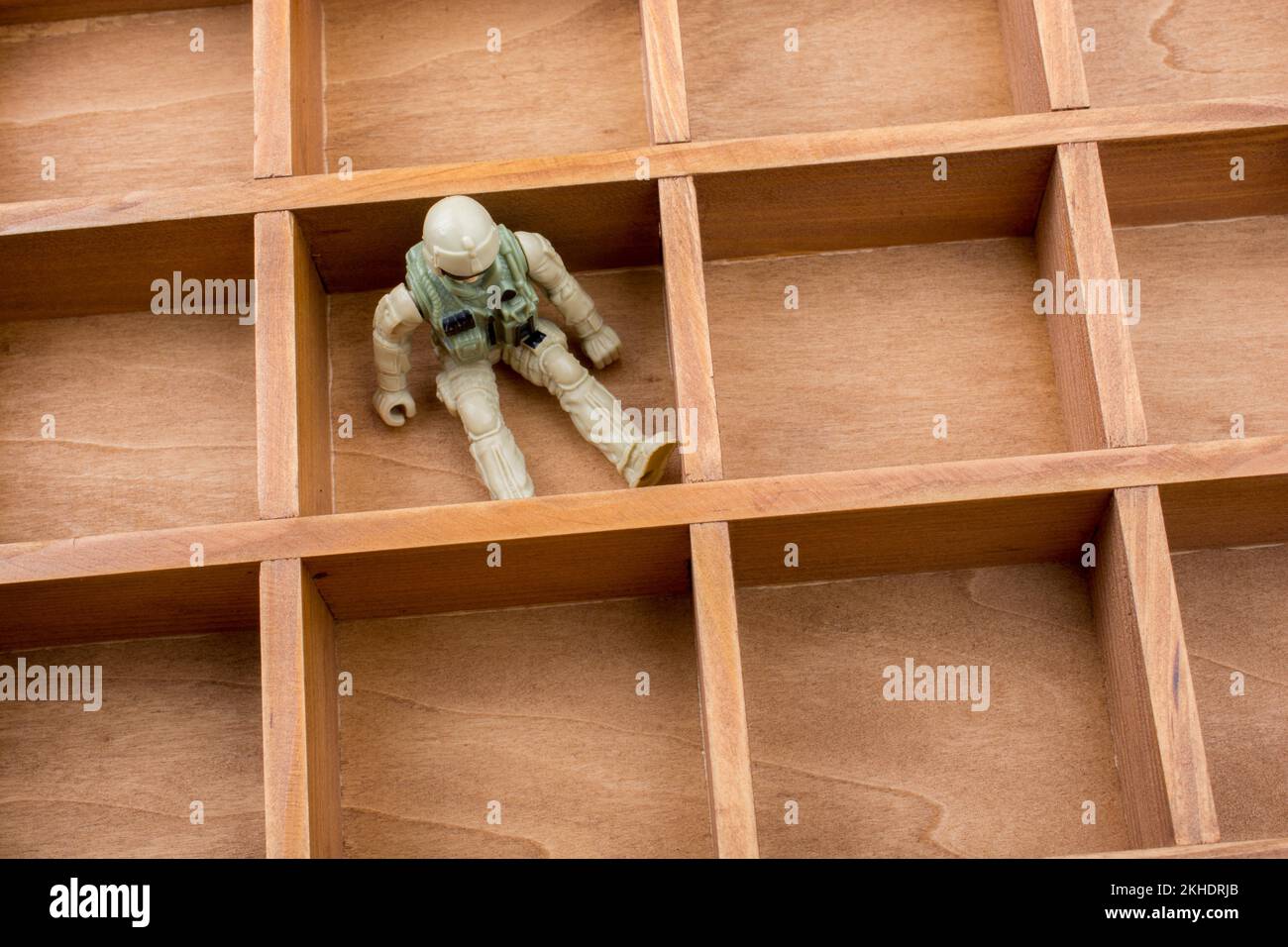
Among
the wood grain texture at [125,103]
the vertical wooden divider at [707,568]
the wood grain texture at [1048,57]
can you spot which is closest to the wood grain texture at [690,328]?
the vertical wooden divider at [707,568]

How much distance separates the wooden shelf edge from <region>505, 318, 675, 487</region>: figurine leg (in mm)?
153

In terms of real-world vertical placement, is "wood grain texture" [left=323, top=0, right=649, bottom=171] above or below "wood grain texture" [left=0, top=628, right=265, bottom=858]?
above

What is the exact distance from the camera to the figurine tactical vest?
1391 mm

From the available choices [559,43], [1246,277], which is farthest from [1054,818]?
[559,43]

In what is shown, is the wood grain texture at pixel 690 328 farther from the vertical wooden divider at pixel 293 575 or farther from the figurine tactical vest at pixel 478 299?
the vertical wooden divider at pixel 293 575

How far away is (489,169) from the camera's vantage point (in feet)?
4.64

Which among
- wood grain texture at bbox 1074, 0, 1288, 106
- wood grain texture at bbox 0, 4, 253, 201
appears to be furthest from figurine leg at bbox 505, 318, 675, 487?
wood grain texture at bbox 1074, 0, 1288, 106

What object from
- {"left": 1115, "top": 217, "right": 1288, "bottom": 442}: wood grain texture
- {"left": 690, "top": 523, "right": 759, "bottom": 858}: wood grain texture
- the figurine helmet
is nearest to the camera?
{"left": 690, "top": 523, "right": 759, "bottom": 858}: wood grain texture

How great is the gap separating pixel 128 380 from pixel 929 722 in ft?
2.79

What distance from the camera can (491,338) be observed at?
1.43 m

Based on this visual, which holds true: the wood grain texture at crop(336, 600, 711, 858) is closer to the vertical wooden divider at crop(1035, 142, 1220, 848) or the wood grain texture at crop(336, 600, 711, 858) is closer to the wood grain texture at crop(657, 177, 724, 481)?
the wood grain texture at crop(657, 177, 724, 481)

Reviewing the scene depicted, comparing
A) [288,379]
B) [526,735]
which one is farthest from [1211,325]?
[288,379]
